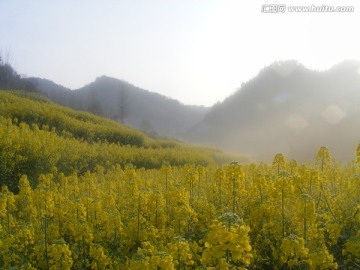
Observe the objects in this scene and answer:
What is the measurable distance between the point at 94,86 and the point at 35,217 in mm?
186731

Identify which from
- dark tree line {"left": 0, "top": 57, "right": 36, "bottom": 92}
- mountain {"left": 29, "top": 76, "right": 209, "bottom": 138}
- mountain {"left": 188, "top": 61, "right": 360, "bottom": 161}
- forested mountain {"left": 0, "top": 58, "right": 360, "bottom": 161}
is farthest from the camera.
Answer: mountain {"left": 29, "top": 76, "right": 209, "bottom": 138}

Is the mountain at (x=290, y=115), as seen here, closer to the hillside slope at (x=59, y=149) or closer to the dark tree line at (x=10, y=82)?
the hillside slope at (x=59, y=149)

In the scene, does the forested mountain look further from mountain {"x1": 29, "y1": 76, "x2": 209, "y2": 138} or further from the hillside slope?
mountain {"x1": 29, "y1": 76, "x2": 209, "y2": 138}

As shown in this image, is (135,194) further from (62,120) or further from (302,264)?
(62,120)

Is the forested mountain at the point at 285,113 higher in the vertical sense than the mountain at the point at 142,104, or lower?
lower

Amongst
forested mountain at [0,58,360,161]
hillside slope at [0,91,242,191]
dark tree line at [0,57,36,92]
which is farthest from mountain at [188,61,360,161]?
dark tree line at [0,57,36,92]

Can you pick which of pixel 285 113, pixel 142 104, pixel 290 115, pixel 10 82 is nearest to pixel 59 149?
pixel 290 115

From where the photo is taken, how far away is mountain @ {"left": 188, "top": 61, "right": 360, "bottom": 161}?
4431 cm

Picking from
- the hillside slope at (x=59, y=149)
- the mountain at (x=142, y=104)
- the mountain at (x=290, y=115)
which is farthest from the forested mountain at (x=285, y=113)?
the mountain at (x=142, y=104)

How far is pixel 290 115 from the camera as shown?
65875 mm

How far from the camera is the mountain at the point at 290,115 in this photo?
4431 cm

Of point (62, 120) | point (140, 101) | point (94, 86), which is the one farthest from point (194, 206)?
point (94, 86)

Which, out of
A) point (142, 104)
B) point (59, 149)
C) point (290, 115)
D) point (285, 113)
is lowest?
point (59, 149)

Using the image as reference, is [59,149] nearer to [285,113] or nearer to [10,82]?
[285,113]
